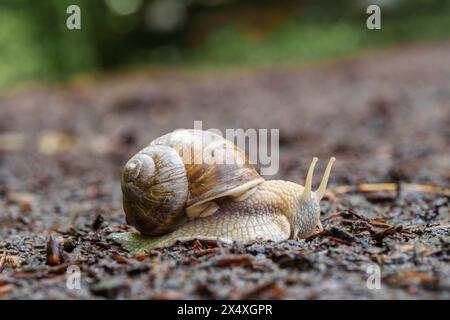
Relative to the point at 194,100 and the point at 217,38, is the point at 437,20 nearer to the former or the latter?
the point at 217,38

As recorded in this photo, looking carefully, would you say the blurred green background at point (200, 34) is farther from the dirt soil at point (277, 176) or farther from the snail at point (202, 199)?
the snail at point (202, 199)

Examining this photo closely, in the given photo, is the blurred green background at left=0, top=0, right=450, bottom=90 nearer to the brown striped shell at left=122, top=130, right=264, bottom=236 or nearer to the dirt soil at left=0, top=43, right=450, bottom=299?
the dirt soil at left=0, top=43, right=450, bottom=299

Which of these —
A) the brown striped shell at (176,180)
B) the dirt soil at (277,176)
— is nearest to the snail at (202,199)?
the brown striped shell at (176,180)

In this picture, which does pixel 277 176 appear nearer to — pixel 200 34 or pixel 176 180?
pixel 176 180

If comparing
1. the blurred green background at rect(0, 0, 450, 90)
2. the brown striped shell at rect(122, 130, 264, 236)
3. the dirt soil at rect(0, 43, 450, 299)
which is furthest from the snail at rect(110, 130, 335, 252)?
the blurred green background at rect(0, 0, 450, 90)
